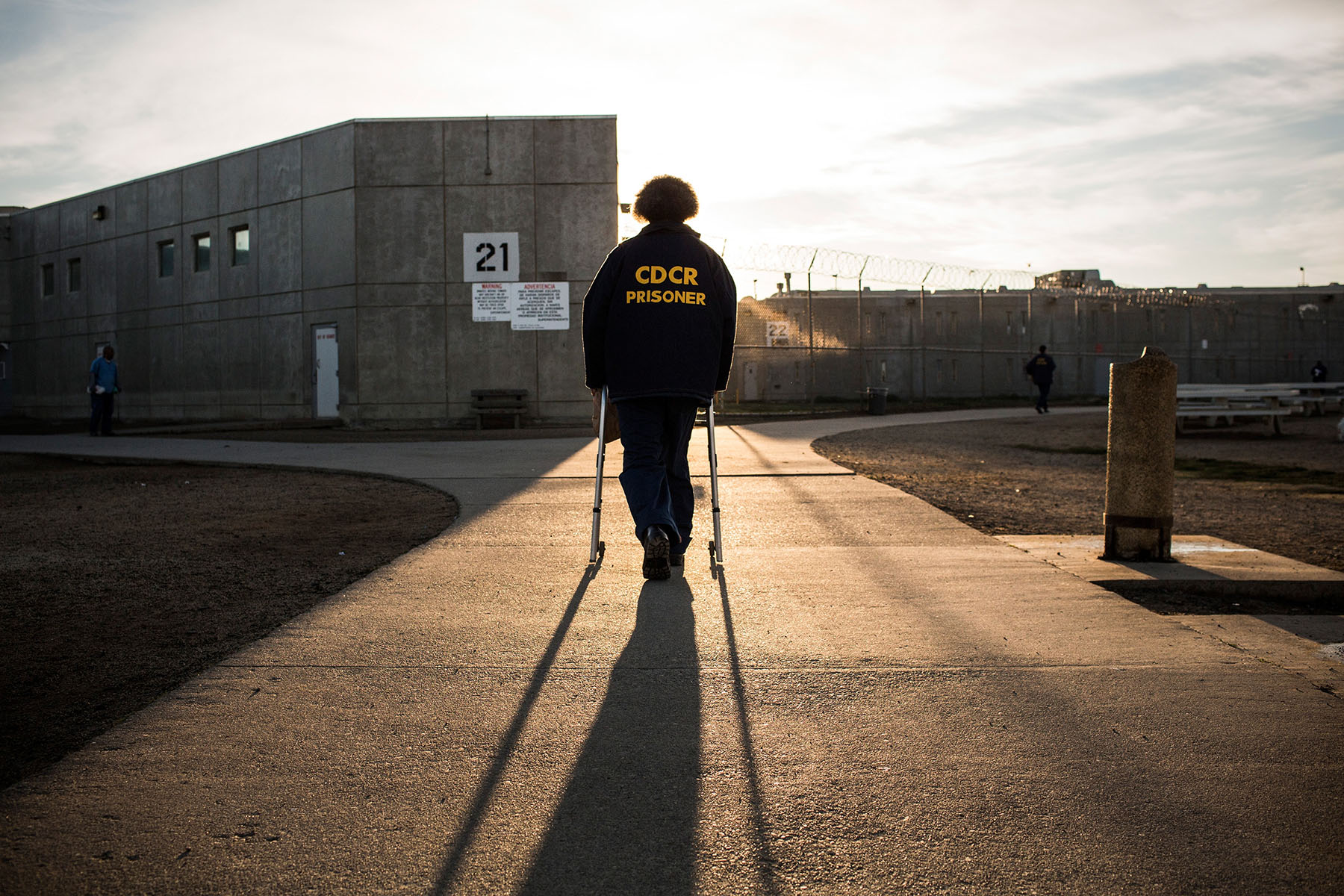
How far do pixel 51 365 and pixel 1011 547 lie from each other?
32145mm

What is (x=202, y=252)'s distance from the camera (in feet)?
81.6

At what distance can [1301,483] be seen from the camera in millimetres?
9758

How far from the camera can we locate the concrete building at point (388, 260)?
20.9 m

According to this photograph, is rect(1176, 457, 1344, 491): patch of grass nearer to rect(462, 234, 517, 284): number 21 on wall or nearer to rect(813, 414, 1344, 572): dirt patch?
rect(813, 414, 1344, 572): dirt patch

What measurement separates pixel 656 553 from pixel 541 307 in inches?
669

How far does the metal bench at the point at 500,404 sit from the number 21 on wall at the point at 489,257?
2.43 metres

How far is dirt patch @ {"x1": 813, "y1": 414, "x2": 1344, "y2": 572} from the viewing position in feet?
Answer: 21.5

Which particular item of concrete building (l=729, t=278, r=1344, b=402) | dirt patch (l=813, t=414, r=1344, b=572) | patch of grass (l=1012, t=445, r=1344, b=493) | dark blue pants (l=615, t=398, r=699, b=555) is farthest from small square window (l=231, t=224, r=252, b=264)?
dark blue pants (l=615, t=398, r=699, b=555)

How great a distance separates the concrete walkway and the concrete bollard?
756 mm

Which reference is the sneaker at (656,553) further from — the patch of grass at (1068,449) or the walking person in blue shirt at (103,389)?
the walking person in blue shirt at (103,389)

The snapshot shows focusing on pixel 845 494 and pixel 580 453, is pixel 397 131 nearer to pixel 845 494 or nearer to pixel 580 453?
pixel 580 453

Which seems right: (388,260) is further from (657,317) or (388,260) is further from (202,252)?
(657,317)

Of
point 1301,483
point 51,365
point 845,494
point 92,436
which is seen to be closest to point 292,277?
point 92,436

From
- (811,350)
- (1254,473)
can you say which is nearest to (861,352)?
(811,350)
